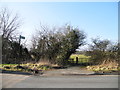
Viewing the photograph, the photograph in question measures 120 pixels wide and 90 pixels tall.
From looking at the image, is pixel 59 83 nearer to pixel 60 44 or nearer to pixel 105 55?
pixel 105 55

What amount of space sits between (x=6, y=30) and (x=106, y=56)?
22.1 m

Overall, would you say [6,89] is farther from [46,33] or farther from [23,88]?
[46,33]

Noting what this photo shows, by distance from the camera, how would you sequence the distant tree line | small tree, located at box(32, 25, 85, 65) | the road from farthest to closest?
small tree, located at box(32, 25, 85, 65) → the distant tree line → the road

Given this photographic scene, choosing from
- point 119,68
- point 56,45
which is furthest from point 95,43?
point 119,68

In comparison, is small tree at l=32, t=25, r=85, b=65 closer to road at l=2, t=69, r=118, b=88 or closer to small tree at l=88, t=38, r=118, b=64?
small tree at l=88, t=38, r=118, b=64

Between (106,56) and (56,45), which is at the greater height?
(56,45)

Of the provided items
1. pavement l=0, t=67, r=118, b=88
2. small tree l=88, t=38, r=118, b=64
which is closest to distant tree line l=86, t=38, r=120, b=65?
small tree l=88, t=38, r=118, b=64

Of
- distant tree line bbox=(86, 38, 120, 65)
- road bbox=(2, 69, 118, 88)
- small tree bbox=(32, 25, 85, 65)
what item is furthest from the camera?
small tree bbox=(32, 25, 85, 65)

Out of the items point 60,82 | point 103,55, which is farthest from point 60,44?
point 60,82

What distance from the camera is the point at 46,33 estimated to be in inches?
1078

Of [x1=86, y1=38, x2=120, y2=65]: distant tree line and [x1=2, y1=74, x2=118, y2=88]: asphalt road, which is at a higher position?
[x1=86, y1=38, x2=120, y2=65]: distant tree line

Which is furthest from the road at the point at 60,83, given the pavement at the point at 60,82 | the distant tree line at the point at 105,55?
the distant tree line at the point at 105,55

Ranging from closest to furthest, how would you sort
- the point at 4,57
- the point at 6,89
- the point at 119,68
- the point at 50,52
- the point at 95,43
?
the point at 6,89 → the point at 119,68 → the point at 50,52 → the point at 95,43 → the point at 4,57

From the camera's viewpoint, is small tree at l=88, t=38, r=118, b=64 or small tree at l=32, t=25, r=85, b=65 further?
small tree at l=32, t=25, r=85, b=65
